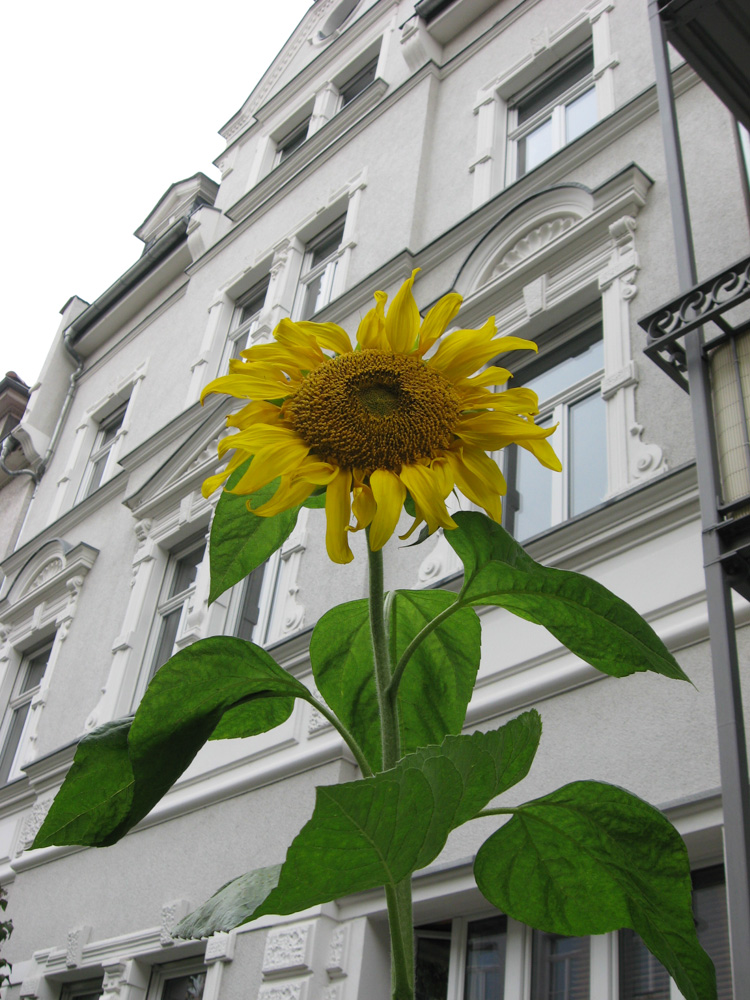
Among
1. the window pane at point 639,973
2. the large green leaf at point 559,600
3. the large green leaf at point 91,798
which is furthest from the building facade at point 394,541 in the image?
the large green leaf at point 91,798

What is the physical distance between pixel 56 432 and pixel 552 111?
28.6 ft

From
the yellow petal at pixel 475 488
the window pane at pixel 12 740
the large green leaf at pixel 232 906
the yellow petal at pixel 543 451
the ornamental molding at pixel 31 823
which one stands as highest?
the window pane at pixel 12 740

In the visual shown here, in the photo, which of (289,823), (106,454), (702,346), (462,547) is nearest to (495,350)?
(462,547)

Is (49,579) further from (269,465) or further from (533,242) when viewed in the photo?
(269,465)

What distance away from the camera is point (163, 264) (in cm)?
1412

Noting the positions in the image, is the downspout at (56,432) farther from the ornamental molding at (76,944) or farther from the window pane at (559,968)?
the window pane at (559,968)

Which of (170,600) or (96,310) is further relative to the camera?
(96,310)

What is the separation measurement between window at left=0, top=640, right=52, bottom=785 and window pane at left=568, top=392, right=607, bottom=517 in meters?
6.76

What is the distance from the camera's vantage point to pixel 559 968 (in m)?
4.12

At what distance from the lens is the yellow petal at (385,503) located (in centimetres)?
89

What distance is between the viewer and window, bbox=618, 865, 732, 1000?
3641mm

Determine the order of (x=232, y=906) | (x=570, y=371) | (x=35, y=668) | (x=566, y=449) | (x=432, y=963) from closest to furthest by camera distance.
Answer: (x=232, y=906) → (x=432, y=963) → (x=566, y=449) → (x=570, y=371) → (x=35, y=668)

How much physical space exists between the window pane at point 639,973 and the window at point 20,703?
7.57 m

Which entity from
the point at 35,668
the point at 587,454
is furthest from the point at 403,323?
the point at 35,668
